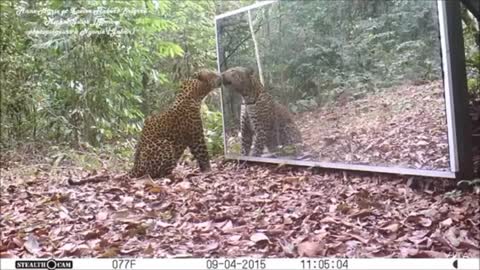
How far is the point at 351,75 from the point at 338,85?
4cm

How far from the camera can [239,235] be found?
5.00 feet

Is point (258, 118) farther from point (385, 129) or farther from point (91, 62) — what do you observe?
point (91, 62)

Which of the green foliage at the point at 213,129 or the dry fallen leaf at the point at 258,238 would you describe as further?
the green foliage at the point at 213,129

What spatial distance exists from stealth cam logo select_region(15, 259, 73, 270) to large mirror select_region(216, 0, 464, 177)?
475 millimetres

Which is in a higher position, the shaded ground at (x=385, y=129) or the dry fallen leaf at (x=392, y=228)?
the shaded ground at (x=385, y=129)

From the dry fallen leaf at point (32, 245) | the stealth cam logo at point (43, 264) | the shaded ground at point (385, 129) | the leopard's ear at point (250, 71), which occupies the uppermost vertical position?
the leopard's ear at point (250, 71)

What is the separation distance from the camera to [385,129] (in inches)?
61.9

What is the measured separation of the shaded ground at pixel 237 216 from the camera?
149 centimetres

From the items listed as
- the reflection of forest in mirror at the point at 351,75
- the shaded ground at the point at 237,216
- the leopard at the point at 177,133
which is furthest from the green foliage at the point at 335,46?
the shaded ground at the point at 237,216

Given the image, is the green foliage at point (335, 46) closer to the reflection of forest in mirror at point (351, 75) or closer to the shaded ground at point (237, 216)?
the reflection of forest in mirror at point (351, 75)

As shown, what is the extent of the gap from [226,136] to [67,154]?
0.40 metres

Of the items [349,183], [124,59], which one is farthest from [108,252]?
[349,183]

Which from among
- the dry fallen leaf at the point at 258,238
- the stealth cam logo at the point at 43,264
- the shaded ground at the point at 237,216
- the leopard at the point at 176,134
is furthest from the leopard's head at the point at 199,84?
the stealth cam logo at the point at 43,264

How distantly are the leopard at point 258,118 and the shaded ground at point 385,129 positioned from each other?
0.04 metres
